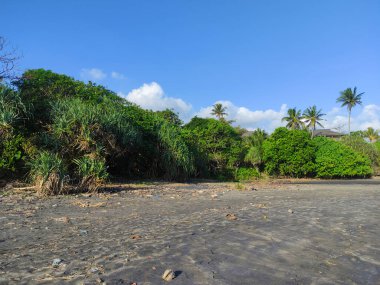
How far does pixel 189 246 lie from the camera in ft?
15.2

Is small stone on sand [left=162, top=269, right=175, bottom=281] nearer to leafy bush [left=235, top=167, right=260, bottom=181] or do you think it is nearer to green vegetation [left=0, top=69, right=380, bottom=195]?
green vegetation [left=0, top=69, right=380, bottom=195]

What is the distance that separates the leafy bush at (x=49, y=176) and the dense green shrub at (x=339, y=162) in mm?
27297

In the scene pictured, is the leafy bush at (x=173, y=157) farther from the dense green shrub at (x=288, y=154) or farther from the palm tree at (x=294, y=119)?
the palm tree at (x=294, y=119)

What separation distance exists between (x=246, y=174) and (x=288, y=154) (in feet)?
17.0

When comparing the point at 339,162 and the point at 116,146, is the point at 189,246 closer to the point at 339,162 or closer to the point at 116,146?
the point at 116,146

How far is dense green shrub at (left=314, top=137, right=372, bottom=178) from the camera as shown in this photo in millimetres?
32938

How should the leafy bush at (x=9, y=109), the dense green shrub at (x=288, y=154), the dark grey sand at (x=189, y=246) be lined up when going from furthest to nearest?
the dense green shrub at (x=288, y=154), the leafy bush at (x=9, y=109), the dark grey sand at (x=189, y=246)

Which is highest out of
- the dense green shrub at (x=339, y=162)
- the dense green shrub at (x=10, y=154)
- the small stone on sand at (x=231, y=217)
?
the dense green shrub at (x=339, y=162)

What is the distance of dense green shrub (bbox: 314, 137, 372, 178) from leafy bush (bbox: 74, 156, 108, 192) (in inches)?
1009

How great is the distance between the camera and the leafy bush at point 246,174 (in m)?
29.0

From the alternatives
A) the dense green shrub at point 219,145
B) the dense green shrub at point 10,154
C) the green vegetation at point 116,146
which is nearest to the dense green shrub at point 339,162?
the green vegetation at point 116,146

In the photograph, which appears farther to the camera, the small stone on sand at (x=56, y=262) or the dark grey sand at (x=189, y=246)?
the small stone on sand at (x=56, y=262)

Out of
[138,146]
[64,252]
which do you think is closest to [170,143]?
[138,146]

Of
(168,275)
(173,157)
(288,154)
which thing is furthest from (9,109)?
(288,154)
